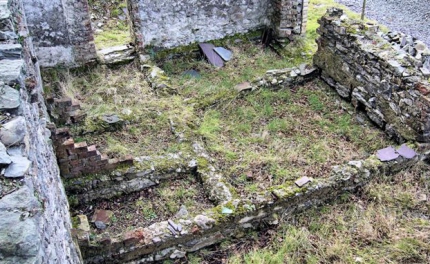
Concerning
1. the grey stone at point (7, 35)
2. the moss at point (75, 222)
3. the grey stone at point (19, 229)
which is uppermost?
the grey stone at point (7, 35)

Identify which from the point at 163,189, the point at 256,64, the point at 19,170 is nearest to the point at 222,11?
the point at 256,64

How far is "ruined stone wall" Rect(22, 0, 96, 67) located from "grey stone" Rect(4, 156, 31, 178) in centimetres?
561

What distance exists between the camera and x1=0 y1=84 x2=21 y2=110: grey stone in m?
2.58

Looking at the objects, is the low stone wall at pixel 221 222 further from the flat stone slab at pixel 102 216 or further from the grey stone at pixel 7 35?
the grey stone at pixel 7 35


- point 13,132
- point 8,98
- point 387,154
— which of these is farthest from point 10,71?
point 387,154

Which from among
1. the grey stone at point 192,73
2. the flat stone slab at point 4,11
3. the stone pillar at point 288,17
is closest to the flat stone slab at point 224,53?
the grey stone at point 192,73

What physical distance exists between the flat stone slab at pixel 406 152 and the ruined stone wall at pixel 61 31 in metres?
5.23

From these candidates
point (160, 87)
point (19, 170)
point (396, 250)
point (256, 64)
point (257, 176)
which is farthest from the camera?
point (256, 64)

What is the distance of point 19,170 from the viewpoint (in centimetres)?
222

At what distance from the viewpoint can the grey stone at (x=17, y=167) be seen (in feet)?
7.20

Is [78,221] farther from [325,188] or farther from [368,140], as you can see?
[368,140]

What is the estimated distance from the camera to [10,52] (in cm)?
315

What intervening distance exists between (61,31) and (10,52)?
4647mm

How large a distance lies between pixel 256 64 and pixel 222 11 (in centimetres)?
127
